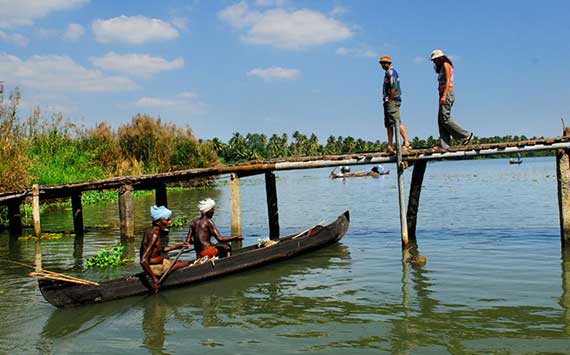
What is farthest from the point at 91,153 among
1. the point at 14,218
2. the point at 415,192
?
the point at 415,192

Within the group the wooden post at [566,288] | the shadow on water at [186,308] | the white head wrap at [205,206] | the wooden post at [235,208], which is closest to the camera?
the wooden post at [566,288]

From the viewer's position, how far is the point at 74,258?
42.9 feet

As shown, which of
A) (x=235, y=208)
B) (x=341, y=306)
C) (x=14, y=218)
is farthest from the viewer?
(x=14, y=218)

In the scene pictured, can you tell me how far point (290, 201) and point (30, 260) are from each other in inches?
680

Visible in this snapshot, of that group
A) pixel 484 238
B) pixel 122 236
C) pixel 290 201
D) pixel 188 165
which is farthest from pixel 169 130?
pixel 484 238

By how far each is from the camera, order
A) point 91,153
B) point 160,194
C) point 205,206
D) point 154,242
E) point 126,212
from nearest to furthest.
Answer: point 154,242 < point 205,206 < point 126,212 < point 160,194 < point 91,153

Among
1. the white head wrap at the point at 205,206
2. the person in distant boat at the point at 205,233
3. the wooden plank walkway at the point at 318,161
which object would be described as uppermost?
the wooden plank walkway at the point at 318,161

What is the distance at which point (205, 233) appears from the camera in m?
9.62

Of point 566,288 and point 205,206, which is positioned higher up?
point 205,206

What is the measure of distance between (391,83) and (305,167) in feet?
9.59

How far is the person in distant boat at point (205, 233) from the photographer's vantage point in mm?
9508

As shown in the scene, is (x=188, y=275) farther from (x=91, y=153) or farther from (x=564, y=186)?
(x=91, y=153)

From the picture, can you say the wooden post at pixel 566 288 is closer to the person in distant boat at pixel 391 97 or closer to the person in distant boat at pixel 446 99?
the person in distant boat at pixel 446 99

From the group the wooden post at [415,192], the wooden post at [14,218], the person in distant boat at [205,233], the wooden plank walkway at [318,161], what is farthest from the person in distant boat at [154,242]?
the wooden post at [14,218]
